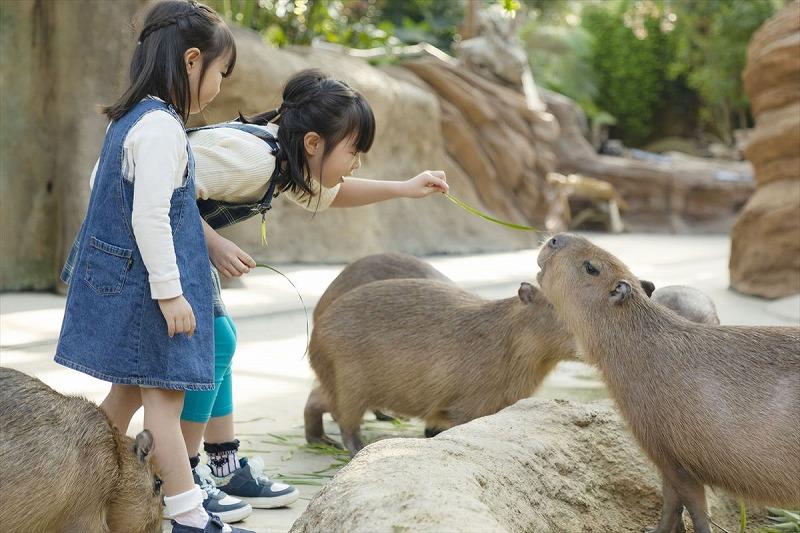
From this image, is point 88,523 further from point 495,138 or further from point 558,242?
point 495,138

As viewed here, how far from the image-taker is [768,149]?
25.5ft

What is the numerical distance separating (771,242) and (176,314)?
6.20 metres

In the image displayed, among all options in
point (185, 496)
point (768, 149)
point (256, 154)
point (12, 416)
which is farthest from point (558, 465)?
point (768, 149)

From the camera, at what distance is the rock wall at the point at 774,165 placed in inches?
297

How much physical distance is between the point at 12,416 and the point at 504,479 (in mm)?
1213

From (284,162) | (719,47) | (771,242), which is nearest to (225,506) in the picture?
(284,162)

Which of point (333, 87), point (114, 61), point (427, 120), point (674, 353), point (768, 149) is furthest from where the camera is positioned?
point (427, 120)

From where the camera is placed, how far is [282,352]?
5.42 meters

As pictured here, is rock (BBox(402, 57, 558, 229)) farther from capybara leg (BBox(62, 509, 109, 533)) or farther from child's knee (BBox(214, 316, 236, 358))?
capybara leg (BBox(62, 509, 109, 533))

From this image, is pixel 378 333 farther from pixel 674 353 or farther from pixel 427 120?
pixel 427 120

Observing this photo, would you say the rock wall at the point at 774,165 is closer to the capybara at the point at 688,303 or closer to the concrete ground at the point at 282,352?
the concrete ground at the point at 282,352

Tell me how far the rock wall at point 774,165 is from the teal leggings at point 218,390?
557 centimetres

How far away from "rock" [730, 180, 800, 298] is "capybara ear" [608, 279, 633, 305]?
505cm

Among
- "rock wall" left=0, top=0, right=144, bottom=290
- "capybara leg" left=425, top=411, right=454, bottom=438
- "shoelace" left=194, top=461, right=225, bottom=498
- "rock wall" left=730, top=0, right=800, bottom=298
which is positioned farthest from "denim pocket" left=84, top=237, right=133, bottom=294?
"rock wall" left=730, top=0, right=800, bottom=298
